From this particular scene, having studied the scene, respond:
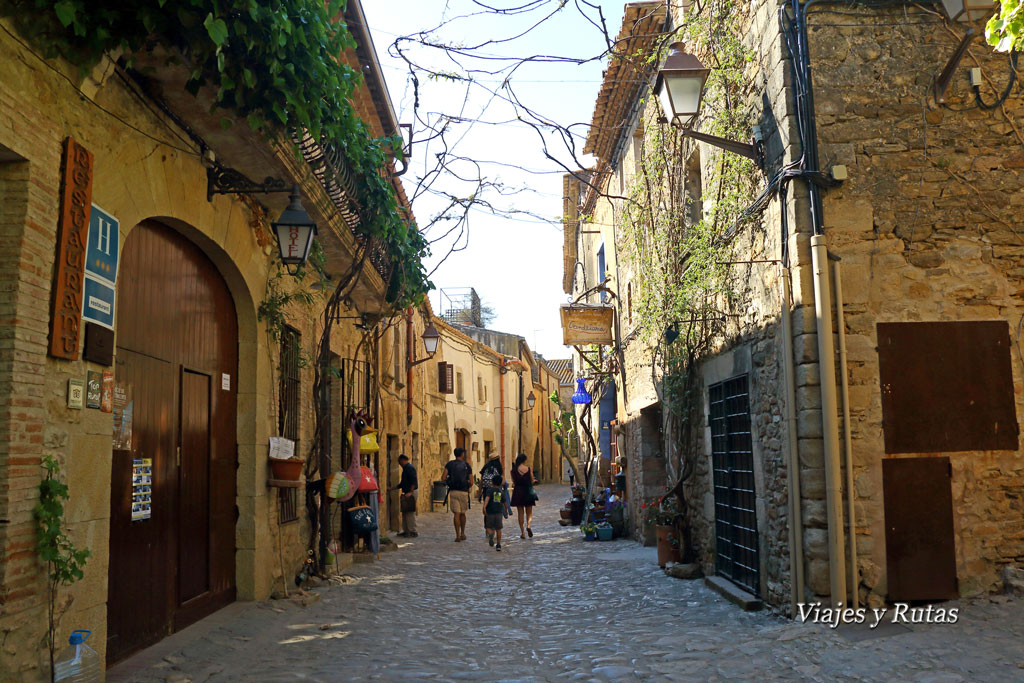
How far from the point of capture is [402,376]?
692 inches

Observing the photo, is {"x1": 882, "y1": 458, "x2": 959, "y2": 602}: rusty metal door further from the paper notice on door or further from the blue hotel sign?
the blue hotel sign

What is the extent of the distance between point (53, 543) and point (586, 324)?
10743mm

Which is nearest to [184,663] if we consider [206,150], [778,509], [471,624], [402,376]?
[471,624]

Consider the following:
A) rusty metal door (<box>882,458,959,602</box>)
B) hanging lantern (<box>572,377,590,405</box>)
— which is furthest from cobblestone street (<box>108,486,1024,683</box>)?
hanging lantern (<box>572,377,590,405</box>)

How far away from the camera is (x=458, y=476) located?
13.0 meters

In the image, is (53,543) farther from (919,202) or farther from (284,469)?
(919,202)

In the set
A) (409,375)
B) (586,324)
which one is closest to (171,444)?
(586,324)

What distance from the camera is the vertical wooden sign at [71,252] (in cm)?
398

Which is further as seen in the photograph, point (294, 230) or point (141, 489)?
point (294, 230)

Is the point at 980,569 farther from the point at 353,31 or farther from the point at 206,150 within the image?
the point at 353,31

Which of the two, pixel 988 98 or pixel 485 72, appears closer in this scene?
pixel 988 98

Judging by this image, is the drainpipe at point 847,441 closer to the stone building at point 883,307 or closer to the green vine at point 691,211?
the stone building at point 883,307

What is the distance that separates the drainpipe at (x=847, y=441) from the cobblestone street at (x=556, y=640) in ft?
1.21

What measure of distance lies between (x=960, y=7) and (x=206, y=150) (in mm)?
5404
